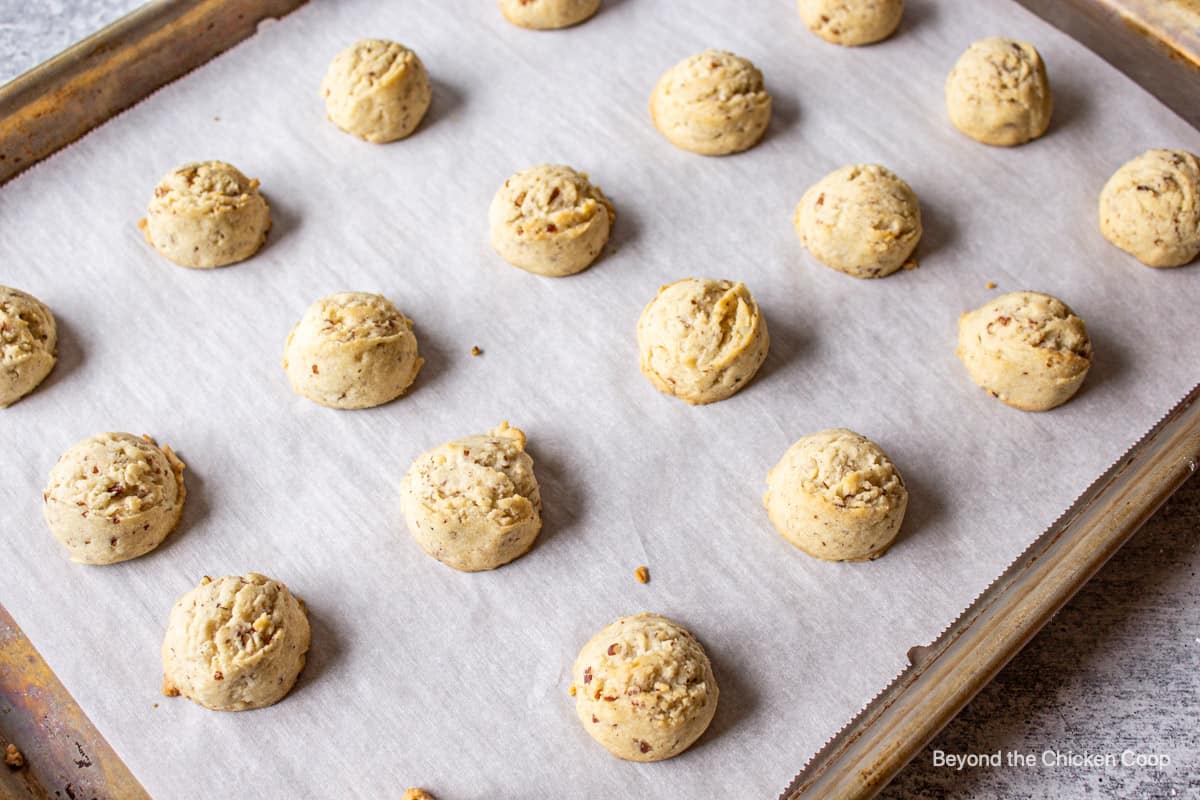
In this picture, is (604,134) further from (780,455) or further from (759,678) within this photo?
(759,678)

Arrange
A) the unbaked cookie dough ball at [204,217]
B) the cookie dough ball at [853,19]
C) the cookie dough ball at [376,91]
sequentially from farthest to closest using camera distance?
the cookie dough ball at [853,19]
the cookie dough ball at [376,91]
the unbaked cookie dough ball at [204,217]

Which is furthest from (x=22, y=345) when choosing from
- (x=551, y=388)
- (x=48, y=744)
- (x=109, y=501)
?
(x=551, y=388)

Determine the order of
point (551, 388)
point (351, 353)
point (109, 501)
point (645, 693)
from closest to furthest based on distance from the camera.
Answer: point (645, 693) → point (109, 501) → point (351, 353) → point (551, 388)

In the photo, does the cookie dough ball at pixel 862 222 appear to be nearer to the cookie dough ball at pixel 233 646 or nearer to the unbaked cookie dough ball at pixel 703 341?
the unbaked cookie dough ball at pixel 703 341

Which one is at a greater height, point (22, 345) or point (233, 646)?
point (22, 345)

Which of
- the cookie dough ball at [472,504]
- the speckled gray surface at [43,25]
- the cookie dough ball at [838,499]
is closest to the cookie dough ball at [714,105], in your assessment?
the cookie dough ball at [838,499]

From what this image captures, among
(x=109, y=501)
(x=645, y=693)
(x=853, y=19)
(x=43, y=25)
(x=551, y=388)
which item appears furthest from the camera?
(x=43, y=25)

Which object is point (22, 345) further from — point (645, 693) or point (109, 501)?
point (645, 693)
